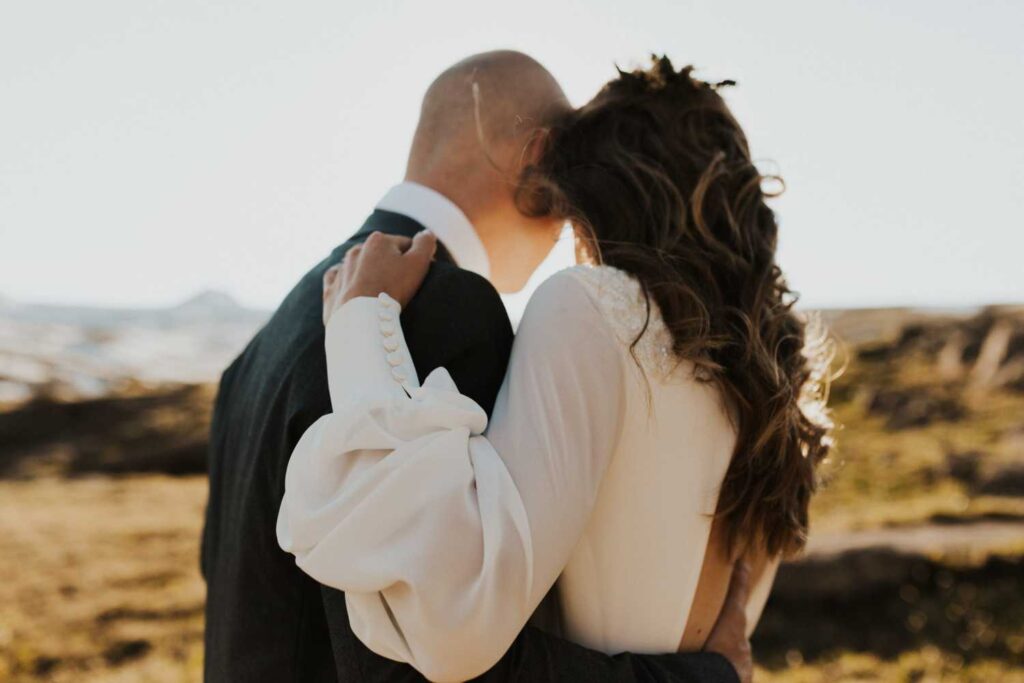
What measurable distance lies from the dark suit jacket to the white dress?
0.21 ft

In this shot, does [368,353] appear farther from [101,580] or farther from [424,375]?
[101,580]

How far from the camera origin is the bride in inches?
52.7

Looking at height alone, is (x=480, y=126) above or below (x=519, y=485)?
above

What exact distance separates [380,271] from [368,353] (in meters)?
0.18

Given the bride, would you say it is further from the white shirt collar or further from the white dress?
the white shirt collar

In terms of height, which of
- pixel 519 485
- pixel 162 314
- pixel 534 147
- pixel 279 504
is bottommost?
pixel 162 314

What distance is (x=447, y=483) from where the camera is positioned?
52.9 inches

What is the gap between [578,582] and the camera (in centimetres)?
164

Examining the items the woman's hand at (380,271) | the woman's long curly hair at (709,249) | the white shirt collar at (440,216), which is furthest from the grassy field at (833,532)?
the woman's hand at (380,271)

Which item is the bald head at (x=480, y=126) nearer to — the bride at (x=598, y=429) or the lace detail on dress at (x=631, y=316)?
the bride at (x=598, y=429)

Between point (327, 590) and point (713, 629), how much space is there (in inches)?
29.2

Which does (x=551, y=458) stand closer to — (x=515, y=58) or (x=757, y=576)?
(x=757, y=576)

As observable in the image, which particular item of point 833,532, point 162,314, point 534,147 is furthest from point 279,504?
point 162,314

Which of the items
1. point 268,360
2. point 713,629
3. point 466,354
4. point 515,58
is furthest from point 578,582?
point 515,58
